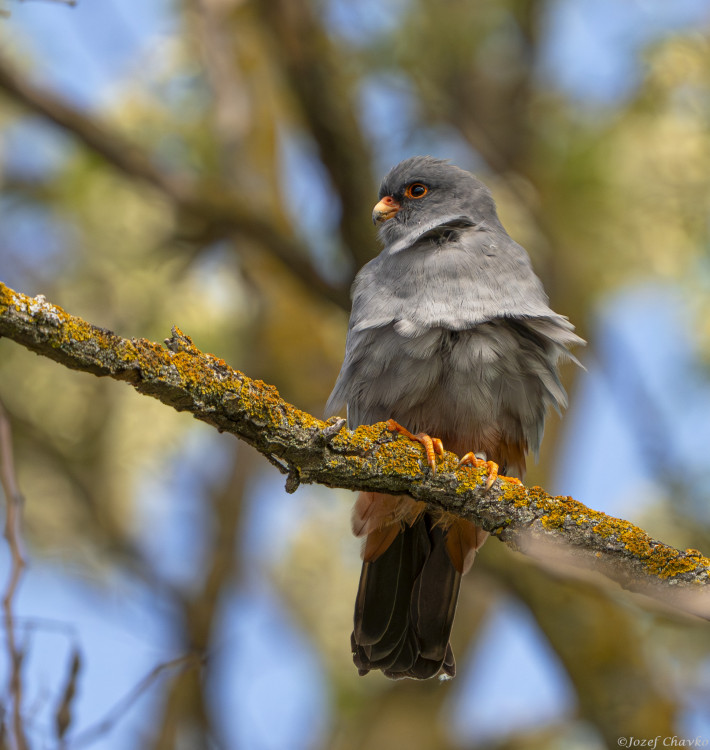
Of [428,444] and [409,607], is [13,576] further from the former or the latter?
[409,607]

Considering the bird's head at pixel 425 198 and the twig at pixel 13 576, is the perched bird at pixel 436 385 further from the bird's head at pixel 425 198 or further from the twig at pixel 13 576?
the twig at pixel 13 576

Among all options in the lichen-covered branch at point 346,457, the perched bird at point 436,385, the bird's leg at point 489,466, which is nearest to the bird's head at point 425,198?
the perched bird at point 436,385

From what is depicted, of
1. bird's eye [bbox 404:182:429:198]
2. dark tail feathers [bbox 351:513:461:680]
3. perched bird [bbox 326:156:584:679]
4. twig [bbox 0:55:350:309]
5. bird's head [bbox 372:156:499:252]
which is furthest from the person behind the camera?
twig [bbox 0:55:350:309]

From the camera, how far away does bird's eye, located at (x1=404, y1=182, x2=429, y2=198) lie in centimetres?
486

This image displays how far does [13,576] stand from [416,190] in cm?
298

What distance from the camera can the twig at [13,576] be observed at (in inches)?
96.7

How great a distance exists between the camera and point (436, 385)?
3.70m

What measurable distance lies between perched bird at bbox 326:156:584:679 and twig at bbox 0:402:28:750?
1501mm

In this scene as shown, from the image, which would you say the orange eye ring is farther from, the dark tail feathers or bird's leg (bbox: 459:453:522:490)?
bird's leg (bbox: 459:453:522:490)

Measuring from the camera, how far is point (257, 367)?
24.1 feet

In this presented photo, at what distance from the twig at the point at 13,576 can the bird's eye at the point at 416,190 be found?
2555 millimetres

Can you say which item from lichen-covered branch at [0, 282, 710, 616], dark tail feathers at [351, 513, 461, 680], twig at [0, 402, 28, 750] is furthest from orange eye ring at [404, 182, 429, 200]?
twig at [0, 402, 28, 750]

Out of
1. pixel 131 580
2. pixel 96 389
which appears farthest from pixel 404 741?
pixel 96 389

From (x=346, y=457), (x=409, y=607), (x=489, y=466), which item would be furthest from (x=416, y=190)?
(x=346, y=457)
